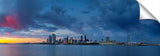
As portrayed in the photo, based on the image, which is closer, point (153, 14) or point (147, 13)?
point (153, 14)

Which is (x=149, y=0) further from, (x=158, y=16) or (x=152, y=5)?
(x=158, y=16)

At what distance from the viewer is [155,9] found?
809 centimetres

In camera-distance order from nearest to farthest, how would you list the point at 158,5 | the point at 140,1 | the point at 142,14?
the point at 158,5 < the point at 140,1 < the point at 142,14

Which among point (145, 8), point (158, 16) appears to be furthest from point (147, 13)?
point (158, 16)

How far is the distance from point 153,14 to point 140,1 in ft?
2.93

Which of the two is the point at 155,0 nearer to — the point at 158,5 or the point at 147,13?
the point at 158,5

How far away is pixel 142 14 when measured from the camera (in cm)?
927

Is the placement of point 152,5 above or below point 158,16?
above

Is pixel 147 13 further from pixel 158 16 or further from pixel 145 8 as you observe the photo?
pixel 158 16

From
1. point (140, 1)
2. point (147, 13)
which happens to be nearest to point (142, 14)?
point (147, 13)

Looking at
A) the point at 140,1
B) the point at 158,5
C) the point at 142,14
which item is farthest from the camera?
the point at 142,14

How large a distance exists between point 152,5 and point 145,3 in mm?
362

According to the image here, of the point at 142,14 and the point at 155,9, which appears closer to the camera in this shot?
the point at 155,9

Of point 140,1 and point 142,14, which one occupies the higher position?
point 140,1
